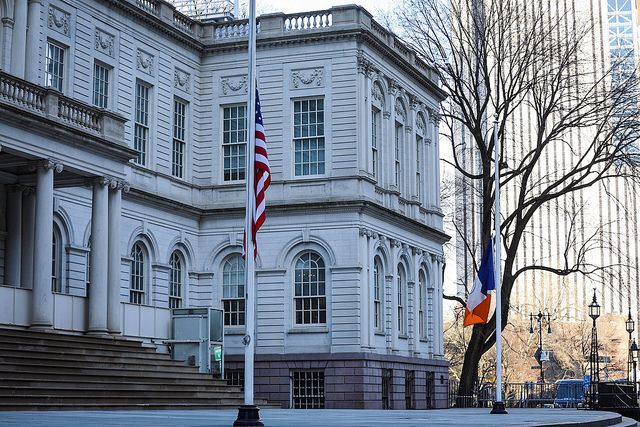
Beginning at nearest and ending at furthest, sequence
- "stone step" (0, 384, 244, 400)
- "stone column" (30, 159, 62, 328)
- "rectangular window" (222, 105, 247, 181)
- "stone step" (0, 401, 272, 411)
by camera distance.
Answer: "stone step" (0, 401, 272, 411)
"stone step" (0, 384, 244, 400)
"stone column" (30, 159, 62, 328)
"rectangular window" (222, 105, 247, 181)

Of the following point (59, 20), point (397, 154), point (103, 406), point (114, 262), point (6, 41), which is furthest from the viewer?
point (397, 154)

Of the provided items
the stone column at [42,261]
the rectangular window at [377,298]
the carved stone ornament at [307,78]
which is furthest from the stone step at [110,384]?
the carved stone ornament at [307,78]

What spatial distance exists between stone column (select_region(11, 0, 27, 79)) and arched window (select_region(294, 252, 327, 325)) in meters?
13.6

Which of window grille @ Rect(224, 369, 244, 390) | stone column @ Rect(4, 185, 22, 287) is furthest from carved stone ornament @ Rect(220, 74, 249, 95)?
stone column @ Rect(4, 185, 22, 287)

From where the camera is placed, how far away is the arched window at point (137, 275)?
4009 centimetres

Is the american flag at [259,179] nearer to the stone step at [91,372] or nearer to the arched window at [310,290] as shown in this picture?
the stone step at [91,372]

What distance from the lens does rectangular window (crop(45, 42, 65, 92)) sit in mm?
36625

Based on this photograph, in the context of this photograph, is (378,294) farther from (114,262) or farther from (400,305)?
(114,262)

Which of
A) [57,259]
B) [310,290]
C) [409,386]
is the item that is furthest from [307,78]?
[409,386]

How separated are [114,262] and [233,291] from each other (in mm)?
11059

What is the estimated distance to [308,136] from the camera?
43625mm

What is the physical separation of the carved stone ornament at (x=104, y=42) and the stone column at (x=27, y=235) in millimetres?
7338

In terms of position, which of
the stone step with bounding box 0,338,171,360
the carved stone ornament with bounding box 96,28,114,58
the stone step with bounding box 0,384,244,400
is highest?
the carved stone ornament with bounding box 96,28,114,58

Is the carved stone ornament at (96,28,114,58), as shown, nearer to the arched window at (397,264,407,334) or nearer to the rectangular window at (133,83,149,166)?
the rectangular window at (133,83,149,166)
